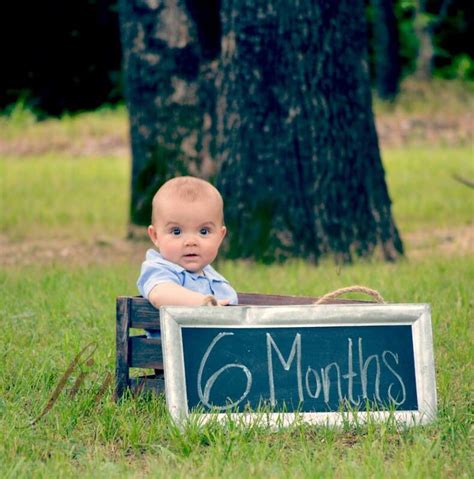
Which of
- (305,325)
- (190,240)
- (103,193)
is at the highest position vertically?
(190,240)

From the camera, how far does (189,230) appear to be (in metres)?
4.28

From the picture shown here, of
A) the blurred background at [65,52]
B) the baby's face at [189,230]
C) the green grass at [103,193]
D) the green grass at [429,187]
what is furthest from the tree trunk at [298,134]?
the blurred background at [65,52]

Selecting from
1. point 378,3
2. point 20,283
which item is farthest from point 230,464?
point 378,3

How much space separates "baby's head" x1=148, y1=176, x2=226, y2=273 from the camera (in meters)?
4.24

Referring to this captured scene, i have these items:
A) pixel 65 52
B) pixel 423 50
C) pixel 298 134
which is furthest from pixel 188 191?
pixel 423 50

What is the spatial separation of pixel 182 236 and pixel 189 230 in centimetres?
3

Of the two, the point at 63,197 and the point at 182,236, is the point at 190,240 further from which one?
the point at 63,197

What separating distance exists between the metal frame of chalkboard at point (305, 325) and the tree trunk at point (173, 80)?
18.6 feet

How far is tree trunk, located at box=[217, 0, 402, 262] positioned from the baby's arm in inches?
153

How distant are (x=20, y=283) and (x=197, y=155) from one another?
2.71 metres

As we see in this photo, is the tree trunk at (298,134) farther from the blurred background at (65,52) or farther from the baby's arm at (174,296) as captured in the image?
the blurred background at (65,52)

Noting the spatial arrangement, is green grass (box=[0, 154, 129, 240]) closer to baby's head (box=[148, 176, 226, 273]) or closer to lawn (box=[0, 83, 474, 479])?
lawn (box=[0, 83, 474, 479])

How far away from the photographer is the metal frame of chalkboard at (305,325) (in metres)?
3.88

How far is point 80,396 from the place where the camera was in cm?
438
